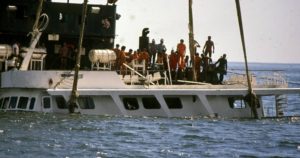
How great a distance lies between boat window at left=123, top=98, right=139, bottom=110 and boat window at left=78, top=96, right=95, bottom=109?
4.12 ft

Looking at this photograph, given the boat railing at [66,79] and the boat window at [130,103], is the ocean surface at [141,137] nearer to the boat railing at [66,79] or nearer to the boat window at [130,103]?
the boat window at [130,103]

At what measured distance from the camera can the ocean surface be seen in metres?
22.9

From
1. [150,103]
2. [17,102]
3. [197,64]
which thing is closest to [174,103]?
[150,103]

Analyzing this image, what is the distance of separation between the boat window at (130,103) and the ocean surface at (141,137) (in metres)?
0.73

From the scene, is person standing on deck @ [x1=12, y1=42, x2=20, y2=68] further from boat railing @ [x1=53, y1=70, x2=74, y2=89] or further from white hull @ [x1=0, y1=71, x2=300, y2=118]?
boat railing @ [x1=53, y1=70, x2=74, y2=89]

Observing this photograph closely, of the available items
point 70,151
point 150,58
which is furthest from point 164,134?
point 150,58

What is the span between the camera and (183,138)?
2638cm

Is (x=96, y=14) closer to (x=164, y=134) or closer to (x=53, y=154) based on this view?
(x=164, y=134)

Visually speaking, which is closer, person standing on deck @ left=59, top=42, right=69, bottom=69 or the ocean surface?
the ocean surface

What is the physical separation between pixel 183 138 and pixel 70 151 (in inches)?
197

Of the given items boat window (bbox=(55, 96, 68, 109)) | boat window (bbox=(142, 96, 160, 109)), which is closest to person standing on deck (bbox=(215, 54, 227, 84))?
boat window (bbox=(142, 96, 160, 109))

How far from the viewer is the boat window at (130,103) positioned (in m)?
31.8

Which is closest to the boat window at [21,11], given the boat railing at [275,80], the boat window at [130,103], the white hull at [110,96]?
the white hull at [110,96]

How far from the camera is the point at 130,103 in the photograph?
31.9 metres
